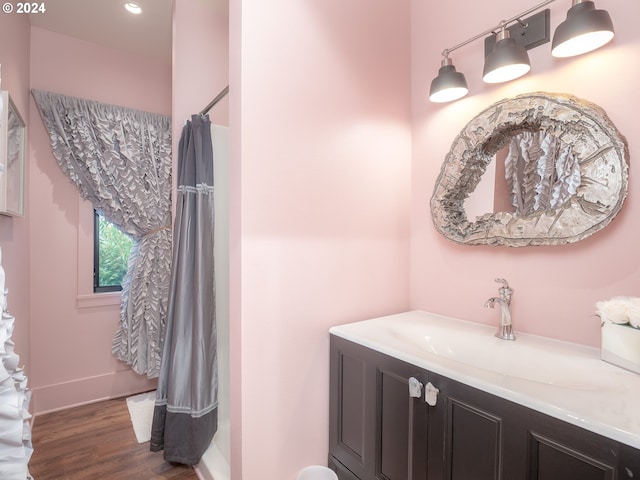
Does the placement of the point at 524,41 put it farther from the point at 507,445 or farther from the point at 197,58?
the point at 197,58

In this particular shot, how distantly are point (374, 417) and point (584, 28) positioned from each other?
1.43 m

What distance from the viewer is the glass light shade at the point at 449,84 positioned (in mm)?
1391

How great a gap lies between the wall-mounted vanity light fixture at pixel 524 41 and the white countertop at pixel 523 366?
3.31ft

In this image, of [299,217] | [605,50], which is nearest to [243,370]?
[299,217]

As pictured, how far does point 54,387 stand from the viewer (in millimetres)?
2420

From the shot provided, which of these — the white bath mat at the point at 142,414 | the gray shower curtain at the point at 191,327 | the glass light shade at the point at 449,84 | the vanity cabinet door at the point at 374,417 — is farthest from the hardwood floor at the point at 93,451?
the glass light shade at the point at 449,84

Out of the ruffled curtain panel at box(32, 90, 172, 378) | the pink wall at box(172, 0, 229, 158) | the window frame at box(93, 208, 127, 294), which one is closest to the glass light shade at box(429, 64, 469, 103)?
the pink wall at box(172, 0, 229, 158)

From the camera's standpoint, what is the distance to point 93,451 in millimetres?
1946

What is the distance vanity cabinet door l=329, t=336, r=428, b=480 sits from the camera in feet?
3.45

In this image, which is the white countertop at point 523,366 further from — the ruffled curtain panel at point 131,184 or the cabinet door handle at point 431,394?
the ruffled curtain panel at point 131,184

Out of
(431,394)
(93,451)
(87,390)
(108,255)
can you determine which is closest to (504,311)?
(431,394)

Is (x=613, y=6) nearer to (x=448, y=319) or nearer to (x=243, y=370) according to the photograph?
(x=448, y=319)

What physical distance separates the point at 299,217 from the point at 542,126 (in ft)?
3.24

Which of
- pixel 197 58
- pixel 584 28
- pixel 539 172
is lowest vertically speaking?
pixel 539 172
